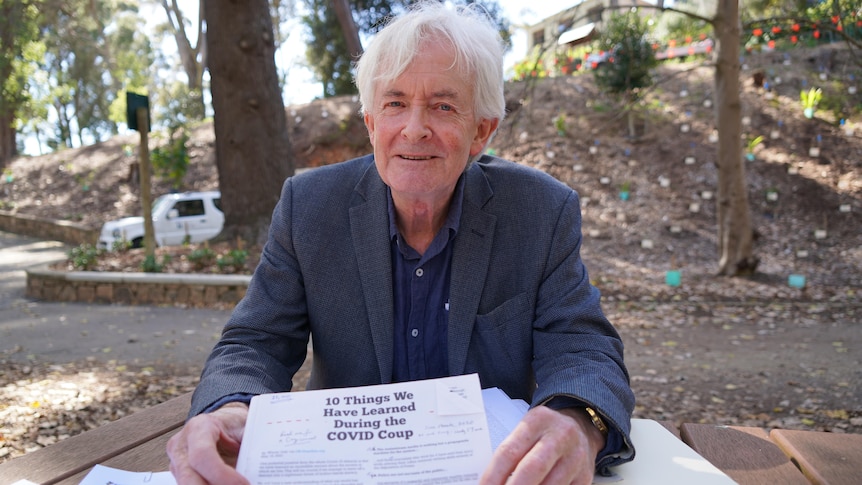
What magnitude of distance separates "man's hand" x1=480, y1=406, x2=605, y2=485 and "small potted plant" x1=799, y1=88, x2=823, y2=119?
12.6 meters

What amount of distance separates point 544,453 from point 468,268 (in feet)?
2.23

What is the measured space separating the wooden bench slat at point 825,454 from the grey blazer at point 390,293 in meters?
0.40

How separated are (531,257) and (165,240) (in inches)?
500

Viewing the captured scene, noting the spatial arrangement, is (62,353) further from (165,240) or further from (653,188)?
(653,188)

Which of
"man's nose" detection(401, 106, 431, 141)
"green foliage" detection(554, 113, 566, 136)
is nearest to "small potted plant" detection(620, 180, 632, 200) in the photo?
"green foliage" detection(554, 113, 566, 136)

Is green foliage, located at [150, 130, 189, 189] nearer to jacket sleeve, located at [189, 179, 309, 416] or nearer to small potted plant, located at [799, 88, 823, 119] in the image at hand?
small potted plant, located at [799, 88, 823, 119]

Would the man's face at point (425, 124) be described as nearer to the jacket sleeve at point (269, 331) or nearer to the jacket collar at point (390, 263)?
the jacket collar at point (390, 263)

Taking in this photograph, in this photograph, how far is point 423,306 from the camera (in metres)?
1.81

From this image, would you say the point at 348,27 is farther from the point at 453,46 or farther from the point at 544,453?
the point at 544,453

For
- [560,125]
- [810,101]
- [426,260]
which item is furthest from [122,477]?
[810,101]

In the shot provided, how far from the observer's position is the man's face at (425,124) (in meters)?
1.67

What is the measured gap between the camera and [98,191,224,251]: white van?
42.2ft

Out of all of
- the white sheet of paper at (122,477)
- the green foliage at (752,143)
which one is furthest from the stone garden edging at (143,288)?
the green foliage at (752,143)

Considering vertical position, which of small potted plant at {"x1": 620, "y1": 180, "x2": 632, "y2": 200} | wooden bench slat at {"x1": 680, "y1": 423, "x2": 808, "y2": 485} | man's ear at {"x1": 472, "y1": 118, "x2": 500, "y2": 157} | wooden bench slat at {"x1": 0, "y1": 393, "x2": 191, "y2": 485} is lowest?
small potted plant at {"x1": 620, "y1": 180, "x2": 632, "y2": 200}
